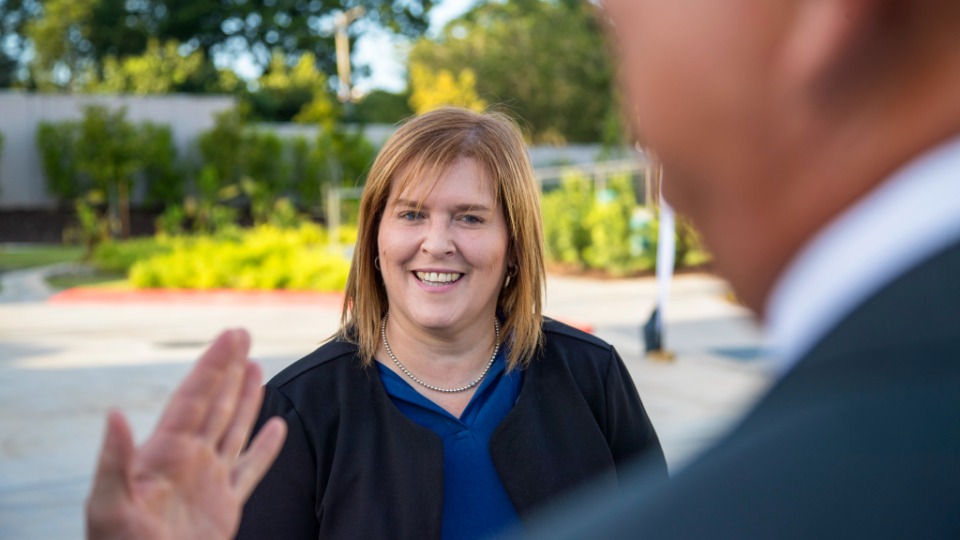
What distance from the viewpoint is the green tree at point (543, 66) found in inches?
1879

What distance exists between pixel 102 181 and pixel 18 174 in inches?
94.7

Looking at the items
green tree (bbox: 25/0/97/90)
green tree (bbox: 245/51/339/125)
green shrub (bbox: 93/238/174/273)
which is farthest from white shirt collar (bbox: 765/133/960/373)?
green tree (bbox: 25/0/97/90)

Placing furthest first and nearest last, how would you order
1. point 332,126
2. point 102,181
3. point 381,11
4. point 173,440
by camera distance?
point 381,11, point 102,181, point 332,126, point 173,440

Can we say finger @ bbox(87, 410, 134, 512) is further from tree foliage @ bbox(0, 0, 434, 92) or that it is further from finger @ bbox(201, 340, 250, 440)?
tree foliage @ bbox(0, 0, 434, 92)

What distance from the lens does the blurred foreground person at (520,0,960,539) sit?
1.77 feet

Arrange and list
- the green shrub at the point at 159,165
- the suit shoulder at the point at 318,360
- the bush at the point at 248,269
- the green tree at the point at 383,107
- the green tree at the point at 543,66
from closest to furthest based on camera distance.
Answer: the suit shoulder at the point at 318,360, the bush at the point at 248,269, the green shrub at the point at 159,165, the green tree at the point at 543,66, the green tree at the point at 383,107

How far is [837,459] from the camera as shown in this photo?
21.5 inches

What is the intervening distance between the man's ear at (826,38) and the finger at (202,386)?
67 cm

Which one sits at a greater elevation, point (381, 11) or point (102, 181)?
point (381, 11)

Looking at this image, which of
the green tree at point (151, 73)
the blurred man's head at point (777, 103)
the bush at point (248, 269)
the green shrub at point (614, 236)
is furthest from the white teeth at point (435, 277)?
the green tree at point (151, 73)

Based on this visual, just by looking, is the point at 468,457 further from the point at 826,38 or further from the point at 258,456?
the point at 826,38

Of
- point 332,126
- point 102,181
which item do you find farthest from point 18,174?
point 332,126

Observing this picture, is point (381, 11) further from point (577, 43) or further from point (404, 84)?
point (577, 43)

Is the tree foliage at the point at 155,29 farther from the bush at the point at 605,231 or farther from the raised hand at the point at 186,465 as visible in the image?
the raised hand at the point at 186,465
